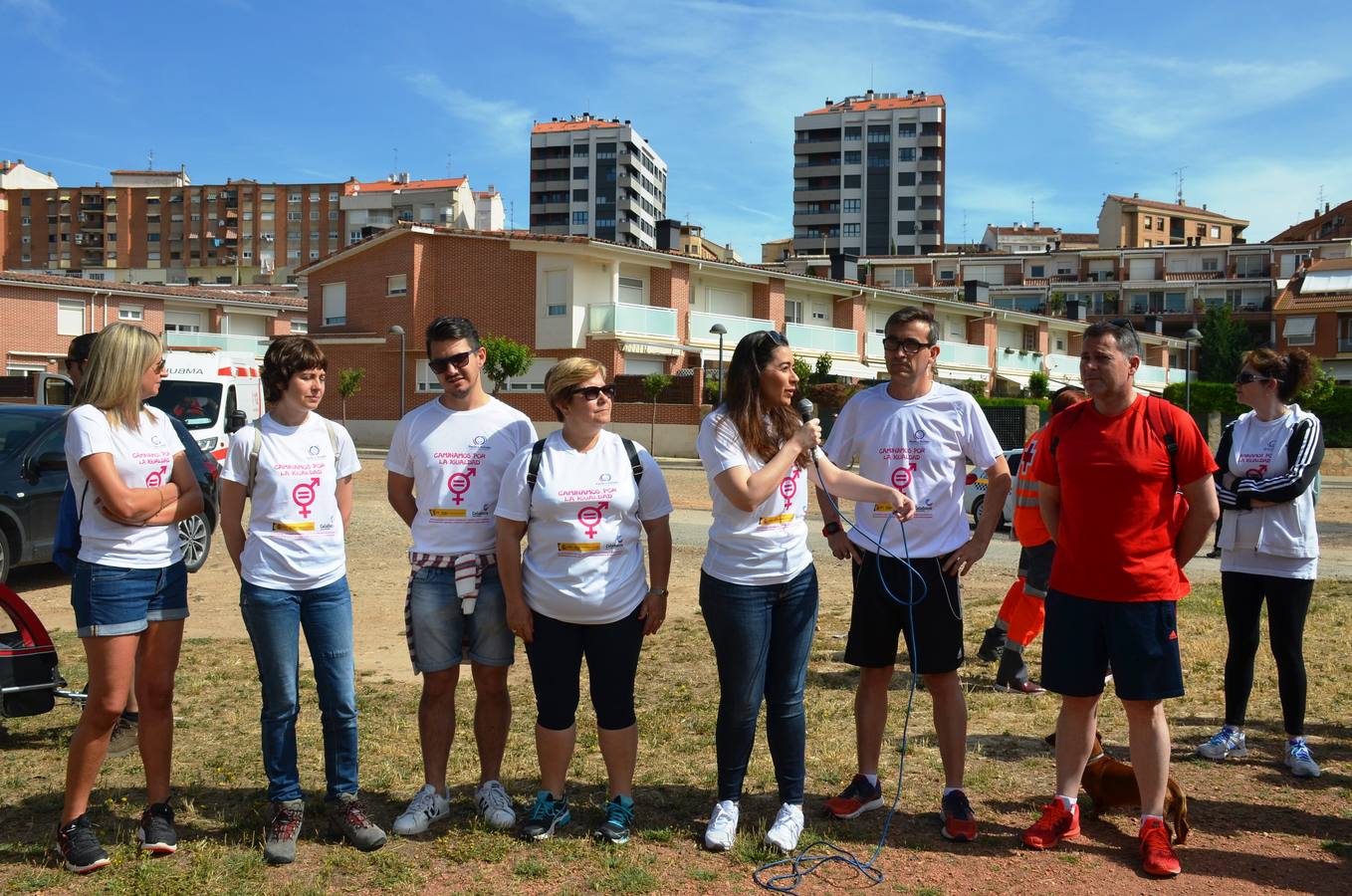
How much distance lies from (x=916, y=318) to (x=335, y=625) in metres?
2.53

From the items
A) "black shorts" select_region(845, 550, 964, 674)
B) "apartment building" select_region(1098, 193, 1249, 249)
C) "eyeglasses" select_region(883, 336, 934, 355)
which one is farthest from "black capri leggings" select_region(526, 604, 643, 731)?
"apartment building" select_region(1098, 193, 1249, 249)

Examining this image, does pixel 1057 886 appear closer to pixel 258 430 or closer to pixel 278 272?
pixel 258 430

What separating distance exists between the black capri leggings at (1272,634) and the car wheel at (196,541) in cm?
843

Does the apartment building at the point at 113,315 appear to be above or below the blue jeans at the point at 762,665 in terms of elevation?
above

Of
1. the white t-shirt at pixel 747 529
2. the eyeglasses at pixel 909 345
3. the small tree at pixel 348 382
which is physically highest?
the small tree at pixel 348 382

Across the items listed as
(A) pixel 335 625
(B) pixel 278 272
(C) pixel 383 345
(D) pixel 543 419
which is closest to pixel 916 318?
(A) pixel 335 625

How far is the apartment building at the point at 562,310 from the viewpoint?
38344 mm

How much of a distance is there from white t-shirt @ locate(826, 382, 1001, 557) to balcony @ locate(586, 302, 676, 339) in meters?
34.1


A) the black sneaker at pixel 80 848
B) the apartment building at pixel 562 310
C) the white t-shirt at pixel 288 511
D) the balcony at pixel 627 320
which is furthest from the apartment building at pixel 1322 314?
the black sneaker at pixel 80 848

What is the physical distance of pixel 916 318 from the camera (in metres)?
4.22

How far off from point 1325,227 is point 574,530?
99.3 metres

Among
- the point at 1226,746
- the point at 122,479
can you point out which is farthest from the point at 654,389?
the point at 122,479

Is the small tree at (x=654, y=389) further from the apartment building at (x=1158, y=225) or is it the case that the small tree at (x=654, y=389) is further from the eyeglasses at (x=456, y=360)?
the apartment building at (x=1158, y=225)

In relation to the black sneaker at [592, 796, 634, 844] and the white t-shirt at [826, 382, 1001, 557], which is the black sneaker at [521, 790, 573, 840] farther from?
the white t-shirt at [826, 382, 1001, 557]
